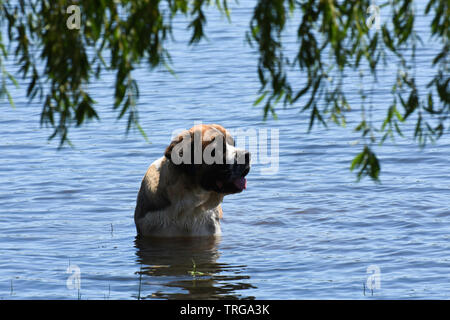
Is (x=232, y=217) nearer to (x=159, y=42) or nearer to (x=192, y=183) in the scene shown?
(x=192, y=183)

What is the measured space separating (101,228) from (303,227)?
9.90ft

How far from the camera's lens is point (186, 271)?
1107 centimetres

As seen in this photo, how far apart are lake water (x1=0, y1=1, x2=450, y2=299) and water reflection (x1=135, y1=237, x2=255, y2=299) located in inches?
1.0

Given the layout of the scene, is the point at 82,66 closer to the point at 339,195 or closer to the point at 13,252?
the point at 13,252

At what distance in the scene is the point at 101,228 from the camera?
13117mm

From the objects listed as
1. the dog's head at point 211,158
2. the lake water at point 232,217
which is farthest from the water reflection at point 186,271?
the dog's head at point 211,158

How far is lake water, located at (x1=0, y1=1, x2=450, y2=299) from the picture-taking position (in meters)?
10.5

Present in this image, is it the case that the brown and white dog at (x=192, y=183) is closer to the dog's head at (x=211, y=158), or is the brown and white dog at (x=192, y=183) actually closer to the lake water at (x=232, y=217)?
the dog's head at (x=211, y=158)

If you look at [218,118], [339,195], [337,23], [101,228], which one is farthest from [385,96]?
[337,23]

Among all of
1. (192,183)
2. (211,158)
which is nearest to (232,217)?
(192,183)

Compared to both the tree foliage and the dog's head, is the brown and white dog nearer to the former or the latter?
the dog's head

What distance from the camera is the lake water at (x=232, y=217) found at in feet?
34.5

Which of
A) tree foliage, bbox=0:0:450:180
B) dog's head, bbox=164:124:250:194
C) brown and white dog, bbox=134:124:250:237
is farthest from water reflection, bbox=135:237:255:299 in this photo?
tree foliage, bbox=0:0:450:180

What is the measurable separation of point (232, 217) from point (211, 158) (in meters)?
3.11
